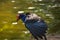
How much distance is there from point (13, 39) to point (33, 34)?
446 mm

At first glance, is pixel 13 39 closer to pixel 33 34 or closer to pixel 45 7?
pixel 33 34

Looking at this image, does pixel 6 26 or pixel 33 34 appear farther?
pixel 6 26

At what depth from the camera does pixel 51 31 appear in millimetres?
5887

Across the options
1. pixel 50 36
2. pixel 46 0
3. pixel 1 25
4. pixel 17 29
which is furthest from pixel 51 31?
pixel 46 0

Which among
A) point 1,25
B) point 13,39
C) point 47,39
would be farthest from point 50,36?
point 1,25

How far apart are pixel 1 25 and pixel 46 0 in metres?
1.82

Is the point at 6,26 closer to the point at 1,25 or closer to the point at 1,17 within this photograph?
the point at 1,25

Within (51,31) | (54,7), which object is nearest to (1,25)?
(51,31)

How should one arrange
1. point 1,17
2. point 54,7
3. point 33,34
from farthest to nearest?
1. point 54,7
2. point 1,17
3. point 33,34

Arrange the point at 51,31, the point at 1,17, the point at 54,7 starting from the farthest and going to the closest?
the point at 54,7 < the point at 1,17 < the point at 51,31

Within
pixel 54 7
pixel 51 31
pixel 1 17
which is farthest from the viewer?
pixel 54 7

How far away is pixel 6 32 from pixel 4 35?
0.13 m

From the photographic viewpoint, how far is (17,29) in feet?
19.9

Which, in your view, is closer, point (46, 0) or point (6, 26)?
point (6, 26)
